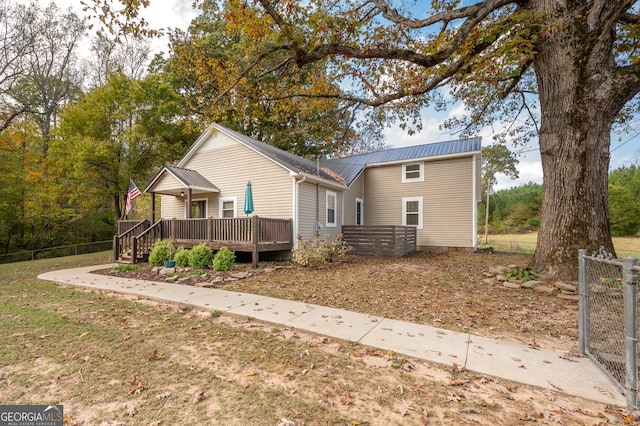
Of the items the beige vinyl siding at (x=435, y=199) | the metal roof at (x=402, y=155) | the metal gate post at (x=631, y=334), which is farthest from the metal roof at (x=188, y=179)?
the metal gate post at (x=631, y=334)

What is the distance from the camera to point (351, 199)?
14906 mm

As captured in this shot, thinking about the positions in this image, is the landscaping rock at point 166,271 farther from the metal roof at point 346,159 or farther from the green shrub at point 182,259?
the metal roof at point 346,159

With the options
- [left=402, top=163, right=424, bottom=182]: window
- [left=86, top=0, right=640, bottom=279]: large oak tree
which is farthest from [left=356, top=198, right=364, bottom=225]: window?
[left=86, top=0, right=640, bottom=279]: large oak tree

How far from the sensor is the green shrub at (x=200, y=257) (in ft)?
30.5

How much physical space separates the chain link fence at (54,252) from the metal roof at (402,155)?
16.5 meters

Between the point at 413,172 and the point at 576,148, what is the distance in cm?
845

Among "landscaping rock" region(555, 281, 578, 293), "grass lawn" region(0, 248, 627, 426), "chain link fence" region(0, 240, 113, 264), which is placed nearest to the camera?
"grass lawn" region(0, 248, 627, 426)

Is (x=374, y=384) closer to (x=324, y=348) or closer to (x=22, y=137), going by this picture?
(x=324, y=348)

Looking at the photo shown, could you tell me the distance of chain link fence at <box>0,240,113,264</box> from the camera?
15.8m

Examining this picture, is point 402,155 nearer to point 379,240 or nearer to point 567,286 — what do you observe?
point 379,240

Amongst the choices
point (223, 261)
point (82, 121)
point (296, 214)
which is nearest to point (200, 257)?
point (223, 261)

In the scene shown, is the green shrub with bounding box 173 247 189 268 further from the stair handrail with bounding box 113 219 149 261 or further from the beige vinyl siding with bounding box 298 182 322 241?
the beige vinyl siding with bounding box 298 182 322 241

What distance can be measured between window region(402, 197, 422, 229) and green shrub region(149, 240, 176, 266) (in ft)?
36.1

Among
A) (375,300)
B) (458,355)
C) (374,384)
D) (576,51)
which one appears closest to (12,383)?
(374,384)
